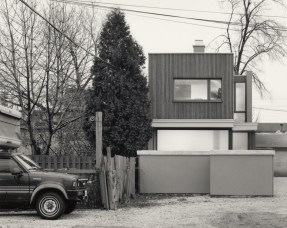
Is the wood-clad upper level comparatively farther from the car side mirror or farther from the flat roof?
the car side mirror

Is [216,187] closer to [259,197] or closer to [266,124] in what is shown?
[259,197]

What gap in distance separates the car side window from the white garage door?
15730 millimetres

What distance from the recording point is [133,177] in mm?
22500

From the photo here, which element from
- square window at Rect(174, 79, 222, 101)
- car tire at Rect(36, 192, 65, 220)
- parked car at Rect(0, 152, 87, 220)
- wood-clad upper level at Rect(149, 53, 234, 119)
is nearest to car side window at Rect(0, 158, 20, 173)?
parked car at Rect(0, 152, 87, 220)

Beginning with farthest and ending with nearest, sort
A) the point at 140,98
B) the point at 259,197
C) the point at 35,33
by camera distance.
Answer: the point at 140,98 → the point at 35,33 → the point at 259,197

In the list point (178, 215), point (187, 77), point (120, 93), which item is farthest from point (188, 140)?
point (178, 215)

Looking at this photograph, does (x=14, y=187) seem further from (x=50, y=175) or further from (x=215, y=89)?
(x=215, y=89)

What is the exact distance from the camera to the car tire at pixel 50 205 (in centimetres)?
1564

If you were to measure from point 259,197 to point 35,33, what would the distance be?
36.6 feet

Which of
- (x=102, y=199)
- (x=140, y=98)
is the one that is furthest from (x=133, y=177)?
(x=140, y=98)

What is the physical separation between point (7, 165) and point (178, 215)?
4.61 m

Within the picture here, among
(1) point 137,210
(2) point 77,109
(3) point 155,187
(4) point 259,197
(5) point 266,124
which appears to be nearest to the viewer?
(1) point 137,210

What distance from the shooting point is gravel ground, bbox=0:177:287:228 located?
1480 centimetres

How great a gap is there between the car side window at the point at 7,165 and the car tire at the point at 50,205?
103cm
